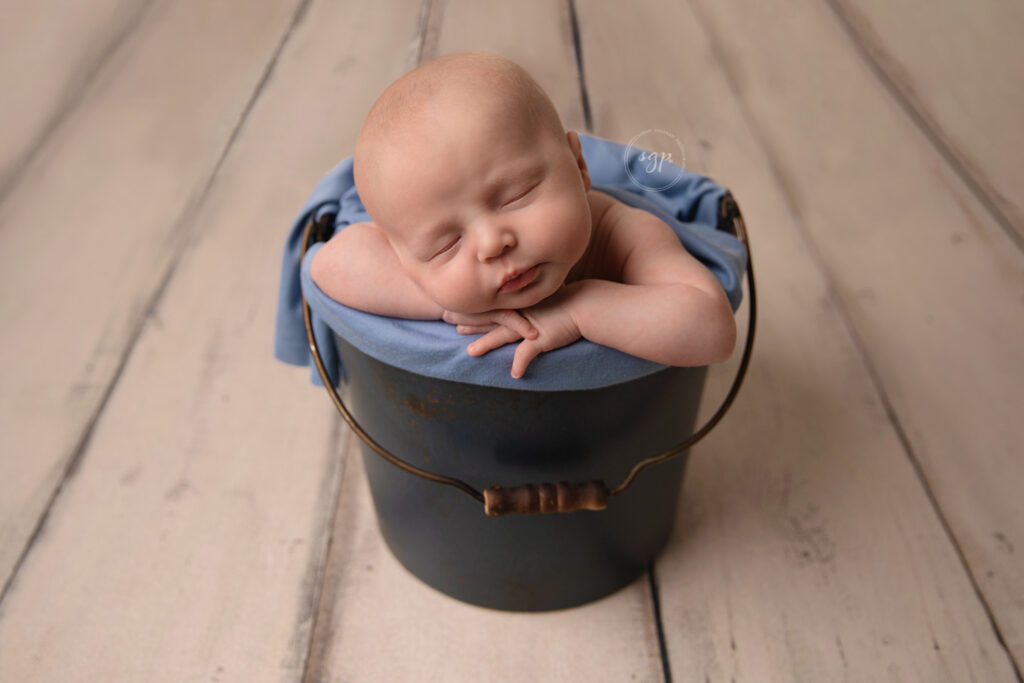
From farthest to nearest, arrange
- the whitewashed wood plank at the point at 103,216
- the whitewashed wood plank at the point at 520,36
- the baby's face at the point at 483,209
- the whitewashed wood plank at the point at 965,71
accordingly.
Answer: the whitewashed wood plank at the point at 520,36
the whitewashed wood plank at the point at 965,71
the whitewashed wood plank at the point at 103,216
the baby's face at the point at 483,209

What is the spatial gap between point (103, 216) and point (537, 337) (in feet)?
3.07

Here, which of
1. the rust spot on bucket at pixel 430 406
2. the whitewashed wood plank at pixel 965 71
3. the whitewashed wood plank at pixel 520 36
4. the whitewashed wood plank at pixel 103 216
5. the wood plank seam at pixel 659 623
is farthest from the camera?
the whitewashed wood plank at pixel 520 36

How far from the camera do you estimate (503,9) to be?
1.71m

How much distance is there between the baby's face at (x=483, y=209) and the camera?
60cm

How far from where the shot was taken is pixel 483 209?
62cm

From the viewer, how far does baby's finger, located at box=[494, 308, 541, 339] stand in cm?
64

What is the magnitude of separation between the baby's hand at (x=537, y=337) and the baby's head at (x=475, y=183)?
16mm

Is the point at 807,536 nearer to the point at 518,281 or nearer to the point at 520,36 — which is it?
the point at 518,281

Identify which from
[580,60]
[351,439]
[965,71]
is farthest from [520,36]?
[351,439]

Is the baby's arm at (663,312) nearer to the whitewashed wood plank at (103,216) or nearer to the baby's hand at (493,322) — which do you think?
the baby's hand at (493,322)

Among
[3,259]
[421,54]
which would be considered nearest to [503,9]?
[421,54]

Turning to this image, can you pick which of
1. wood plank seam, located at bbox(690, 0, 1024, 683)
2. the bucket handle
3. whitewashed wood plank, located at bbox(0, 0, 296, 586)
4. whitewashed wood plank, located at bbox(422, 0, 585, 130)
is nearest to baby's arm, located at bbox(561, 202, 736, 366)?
the bucket handle

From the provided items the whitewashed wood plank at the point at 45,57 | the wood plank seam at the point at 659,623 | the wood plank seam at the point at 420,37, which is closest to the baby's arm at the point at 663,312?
the wood plank seam at the point at 659,623

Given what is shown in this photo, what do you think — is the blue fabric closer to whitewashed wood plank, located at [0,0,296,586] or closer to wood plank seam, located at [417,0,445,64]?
whitewashed wood plank, located at [0,0,296,586]
